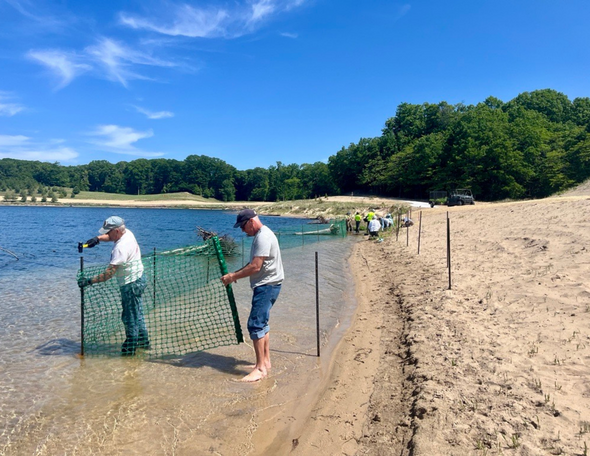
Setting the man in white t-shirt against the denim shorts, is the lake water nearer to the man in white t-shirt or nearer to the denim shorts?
the man in white t-shirt

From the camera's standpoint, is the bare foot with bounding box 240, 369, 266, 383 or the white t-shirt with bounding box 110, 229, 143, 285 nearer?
the bare foot with bounding box 240, 369, 266, 383

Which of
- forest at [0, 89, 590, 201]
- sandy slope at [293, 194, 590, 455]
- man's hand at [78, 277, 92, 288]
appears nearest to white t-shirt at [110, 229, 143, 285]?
man's hand at [78, 277, 92, 288]

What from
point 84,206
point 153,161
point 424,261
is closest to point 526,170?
point 424,261

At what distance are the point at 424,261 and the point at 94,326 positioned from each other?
10170mm

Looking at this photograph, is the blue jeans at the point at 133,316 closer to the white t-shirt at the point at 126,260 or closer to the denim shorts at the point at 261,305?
the white t-shirt at the point at 126,260

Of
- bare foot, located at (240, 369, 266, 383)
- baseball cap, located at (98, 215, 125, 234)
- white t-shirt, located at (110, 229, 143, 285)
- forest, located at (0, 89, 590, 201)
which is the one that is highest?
forest, located at (0, 89, 590, 201)

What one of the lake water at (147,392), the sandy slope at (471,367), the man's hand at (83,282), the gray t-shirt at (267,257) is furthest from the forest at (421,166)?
the man's hand at (83,282)

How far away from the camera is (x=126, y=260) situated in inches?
221

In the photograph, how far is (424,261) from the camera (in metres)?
13.2

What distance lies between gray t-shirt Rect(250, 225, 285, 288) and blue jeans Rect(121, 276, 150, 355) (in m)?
1.99

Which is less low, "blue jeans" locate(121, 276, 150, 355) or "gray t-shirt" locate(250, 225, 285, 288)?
"gray t-shirt" locate(250, 225, 285, 288)

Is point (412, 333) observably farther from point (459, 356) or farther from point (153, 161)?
point (153, 161)

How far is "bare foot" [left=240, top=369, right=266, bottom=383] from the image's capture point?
5.33 meters

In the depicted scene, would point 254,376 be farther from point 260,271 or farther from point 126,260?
point 126,260
